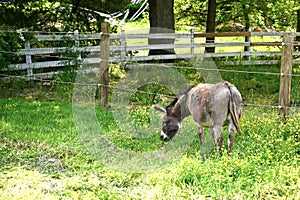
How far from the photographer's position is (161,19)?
536 inches

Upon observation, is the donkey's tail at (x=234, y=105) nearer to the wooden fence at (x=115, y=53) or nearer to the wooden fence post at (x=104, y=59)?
the wooden fence at (x=115, y=53)

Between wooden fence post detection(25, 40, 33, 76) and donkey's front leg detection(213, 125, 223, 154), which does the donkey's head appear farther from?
wooden fence post detection(25, 40, 33, 76)

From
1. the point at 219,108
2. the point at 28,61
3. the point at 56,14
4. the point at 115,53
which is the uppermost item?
the point at 56,14

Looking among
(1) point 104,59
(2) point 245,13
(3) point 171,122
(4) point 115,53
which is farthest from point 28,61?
(2) point 245,13

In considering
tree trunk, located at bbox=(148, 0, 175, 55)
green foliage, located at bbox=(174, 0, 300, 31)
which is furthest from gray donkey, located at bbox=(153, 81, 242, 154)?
green foliage, located at bbox=(174, 0, 300, 31)

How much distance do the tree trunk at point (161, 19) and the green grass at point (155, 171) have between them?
7.36m

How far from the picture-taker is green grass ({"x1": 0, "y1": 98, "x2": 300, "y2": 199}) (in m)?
4.39

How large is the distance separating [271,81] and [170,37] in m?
3.41

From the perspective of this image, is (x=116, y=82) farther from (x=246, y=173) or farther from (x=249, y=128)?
(x=246, y=173)

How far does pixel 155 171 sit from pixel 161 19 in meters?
9.22

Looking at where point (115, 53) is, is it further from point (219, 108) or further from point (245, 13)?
point (219, 108)

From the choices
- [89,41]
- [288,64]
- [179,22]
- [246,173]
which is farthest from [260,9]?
[246,173]

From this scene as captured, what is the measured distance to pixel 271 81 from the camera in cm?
1184

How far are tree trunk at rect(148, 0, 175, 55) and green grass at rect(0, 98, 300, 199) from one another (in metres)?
7.36
